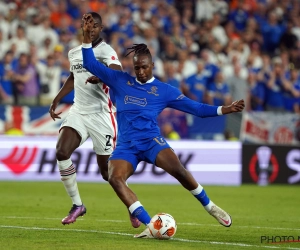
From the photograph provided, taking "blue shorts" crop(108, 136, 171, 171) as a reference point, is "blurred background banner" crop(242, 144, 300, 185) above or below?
below

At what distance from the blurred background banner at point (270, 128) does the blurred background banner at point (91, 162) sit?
3.39ft

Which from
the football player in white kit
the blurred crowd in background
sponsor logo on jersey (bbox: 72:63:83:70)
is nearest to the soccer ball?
the football player in white kit

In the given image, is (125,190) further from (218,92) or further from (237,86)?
(237,86)

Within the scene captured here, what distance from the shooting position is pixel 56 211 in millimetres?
12305

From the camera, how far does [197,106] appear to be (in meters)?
9.16

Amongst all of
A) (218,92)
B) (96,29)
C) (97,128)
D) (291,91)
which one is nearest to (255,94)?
(291,91)

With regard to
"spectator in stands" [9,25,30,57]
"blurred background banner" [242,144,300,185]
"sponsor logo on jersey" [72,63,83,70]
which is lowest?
"blurred background banner" [242,144,300,185]

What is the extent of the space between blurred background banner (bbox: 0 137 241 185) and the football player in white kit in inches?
283

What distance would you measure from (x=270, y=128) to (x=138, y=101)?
35.8 ft

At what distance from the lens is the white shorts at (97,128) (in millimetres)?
10758

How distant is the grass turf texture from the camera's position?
8547 millimetres

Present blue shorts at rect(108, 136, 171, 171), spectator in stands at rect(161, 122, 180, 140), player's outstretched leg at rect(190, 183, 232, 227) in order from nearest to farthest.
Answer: blue shorts at rect(108, 136, 171, 171), player's outstretched leg at rect(190, 183, 232, 227), spectator in stands at rect(161, 122, 180, 140)

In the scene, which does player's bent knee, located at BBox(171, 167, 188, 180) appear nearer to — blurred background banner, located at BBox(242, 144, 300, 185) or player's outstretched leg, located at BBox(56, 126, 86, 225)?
player's outstretched leg, located at BBox(56, 126, 86, 225)

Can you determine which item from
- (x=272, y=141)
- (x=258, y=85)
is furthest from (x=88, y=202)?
(x=258, y=85)
